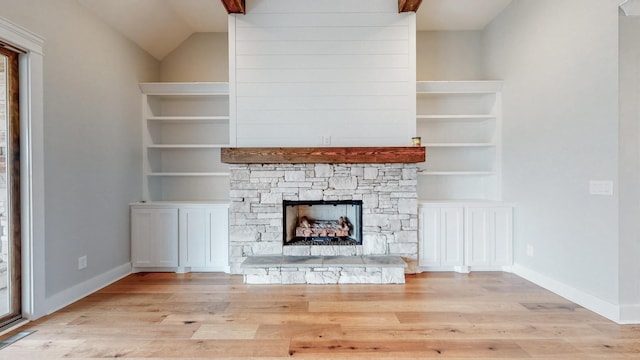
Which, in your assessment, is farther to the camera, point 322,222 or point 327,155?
point 322,222

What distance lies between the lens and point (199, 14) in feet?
12.8

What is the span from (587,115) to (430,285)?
2086mm

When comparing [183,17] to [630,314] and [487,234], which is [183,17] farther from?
[630,314]

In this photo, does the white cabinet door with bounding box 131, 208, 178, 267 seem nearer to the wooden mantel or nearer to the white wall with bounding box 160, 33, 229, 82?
the wooden mantel

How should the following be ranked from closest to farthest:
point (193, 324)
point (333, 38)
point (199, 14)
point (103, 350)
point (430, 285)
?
1. point (103, 350)
2. point (193, 324)
3. point (430, 285)
4. point (333, 38)
5. point (199, 14)

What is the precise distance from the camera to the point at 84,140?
3.09 m

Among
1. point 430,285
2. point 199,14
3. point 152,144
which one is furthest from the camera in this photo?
point 152,144

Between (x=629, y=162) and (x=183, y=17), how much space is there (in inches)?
184

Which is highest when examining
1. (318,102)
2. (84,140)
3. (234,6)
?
(234,6)

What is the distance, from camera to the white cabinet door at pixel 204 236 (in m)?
3.79

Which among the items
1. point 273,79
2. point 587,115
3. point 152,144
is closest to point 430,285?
point 587,115

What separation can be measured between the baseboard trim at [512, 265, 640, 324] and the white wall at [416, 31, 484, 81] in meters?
2.60

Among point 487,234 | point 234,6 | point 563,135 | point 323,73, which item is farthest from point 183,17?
point 487,234

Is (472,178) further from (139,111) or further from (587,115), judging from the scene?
(139,111)
